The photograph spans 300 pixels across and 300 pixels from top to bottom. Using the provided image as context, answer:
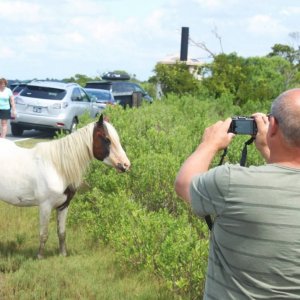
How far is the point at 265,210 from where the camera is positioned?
2.35 meters

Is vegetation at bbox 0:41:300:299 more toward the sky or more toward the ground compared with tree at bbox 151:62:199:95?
more toward the ground

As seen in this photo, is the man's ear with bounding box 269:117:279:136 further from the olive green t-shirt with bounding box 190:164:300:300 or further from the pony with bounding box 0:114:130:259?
the pony with bounding box 0:114:130:259

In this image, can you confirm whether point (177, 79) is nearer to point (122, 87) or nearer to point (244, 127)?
point (122, 87)

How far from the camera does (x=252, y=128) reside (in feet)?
9.15

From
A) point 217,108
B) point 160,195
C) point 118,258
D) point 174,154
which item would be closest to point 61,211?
point 118,258

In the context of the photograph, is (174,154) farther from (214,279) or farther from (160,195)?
Result: (214,279)

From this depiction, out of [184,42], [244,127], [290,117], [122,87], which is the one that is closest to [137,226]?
[244,127]

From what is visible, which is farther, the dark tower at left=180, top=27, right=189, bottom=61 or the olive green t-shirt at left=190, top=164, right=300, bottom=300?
the dark tower at left=180, top=27, right=189, bottom=61

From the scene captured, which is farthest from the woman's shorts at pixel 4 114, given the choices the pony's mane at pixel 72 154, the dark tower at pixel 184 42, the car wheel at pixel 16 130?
the dark tower at pixel 184 42

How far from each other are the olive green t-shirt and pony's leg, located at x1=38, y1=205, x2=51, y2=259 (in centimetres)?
427

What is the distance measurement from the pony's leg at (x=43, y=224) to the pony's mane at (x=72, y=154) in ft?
1.20

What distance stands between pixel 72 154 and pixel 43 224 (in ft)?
2.75

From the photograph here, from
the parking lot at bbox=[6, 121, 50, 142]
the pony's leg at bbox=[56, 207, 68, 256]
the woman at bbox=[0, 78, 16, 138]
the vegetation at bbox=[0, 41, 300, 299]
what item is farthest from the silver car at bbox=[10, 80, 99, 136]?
the pony's leg at bbox=[56, 207, 68, 256]

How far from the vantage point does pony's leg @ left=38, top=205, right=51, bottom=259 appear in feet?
21.4
